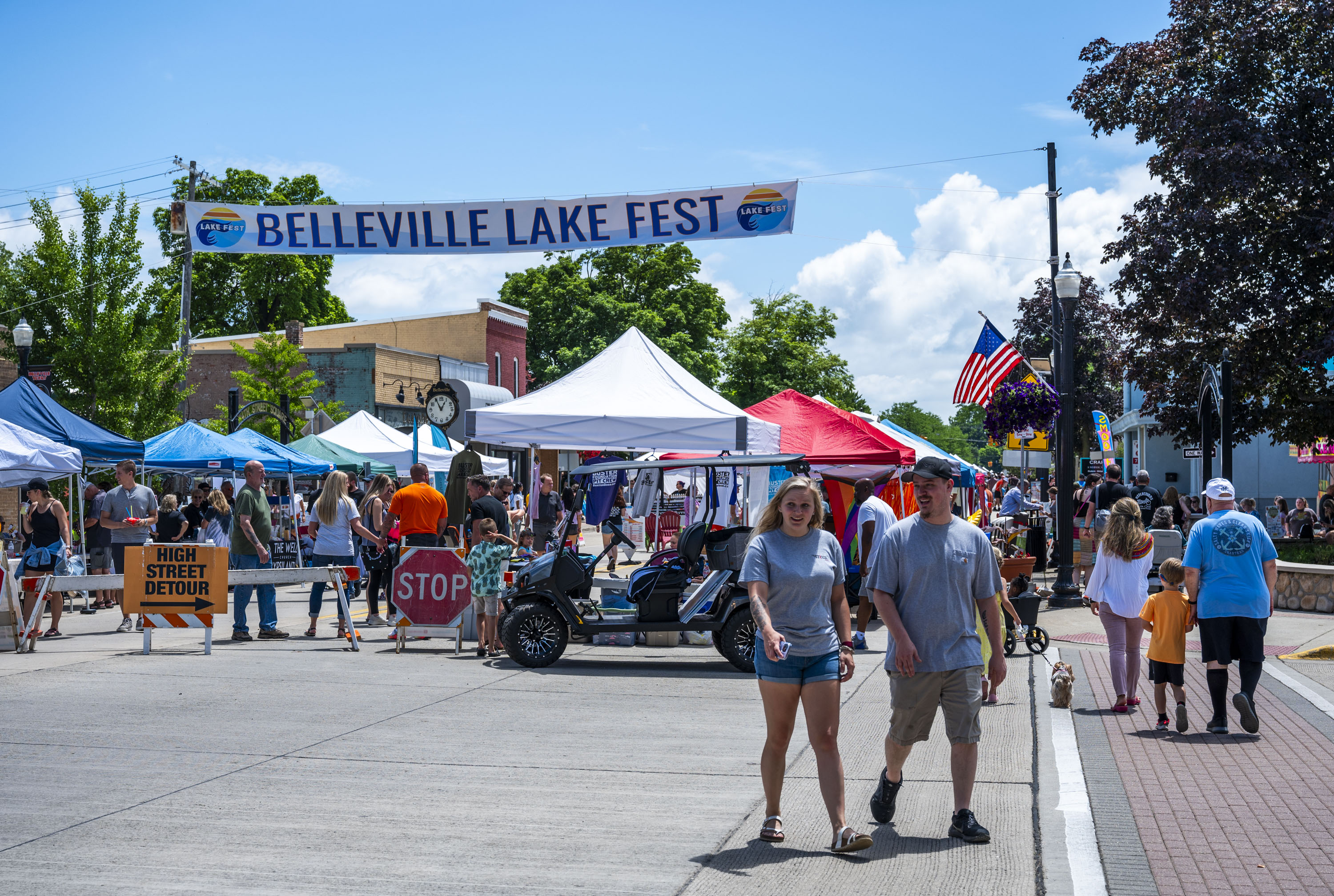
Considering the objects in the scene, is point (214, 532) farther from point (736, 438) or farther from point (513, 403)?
point (736, 438)

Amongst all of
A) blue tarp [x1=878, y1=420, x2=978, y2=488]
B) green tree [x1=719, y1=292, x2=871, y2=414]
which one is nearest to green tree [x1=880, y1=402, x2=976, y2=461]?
green tree [x1=719, y1=292, x2=871, y2=414]

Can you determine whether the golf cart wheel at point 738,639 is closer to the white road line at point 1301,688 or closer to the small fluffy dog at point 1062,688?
the small fluffy dog at point 1062,688

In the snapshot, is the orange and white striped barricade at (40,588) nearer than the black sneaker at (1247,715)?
No

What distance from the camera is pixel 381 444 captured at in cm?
2880

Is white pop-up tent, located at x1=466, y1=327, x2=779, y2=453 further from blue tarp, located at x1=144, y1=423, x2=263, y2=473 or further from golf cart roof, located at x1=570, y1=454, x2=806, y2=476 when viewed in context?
blue tarp, located at x1=144, y1=423, x2=263, y2=473

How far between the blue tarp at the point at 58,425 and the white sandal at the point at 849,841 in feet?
52.3

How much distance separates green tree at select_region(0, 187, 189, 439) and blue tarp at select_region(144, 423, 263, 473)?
637 cm

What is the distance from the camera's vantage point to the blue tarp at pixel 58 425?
60.5ft

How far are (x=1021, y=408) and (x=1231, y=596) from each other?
610 inches

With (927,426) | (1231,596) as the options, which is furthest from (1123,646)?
(927,426)

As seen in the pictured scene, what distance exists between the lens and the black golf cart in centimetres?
1167

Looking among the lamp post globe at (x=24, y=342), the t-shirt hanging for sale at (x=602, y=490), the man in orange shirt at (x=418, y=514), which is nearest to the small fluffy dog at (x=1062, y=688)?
the t-shirt hanging for sale at (x=602, y=490)

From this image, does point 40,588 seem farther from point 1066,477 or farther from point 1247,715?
point 1066,477

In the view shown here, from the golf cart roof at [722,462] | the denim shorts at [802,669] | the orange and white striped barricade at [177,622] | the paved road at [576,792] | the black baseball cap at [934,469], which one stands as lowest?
the paved road at [576,792]
